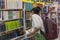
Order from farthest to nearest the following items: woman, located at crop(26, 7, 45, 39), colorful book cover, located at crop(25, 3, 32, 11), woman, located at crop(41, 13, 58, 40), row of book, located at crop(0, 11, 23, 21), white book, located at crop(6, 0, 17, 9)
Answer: woman, located at crop(41, 13, 58, 40) < colorful book cover, located at crop(25, 3, 32, 11) < woman, located at crop(26, 7, 45, 39) < white book, located at crop(6, 0, 17, 9) < row of book, located at crop(0, 11, 23, 21)

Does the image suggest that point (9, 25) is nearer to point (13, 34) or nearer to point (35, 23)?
point (13, 34)

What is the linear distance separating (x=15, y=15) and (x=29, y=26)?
62 centimetres

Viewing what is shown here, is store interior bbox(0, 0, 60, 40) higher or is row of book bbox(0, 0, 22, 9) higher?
row of book bbox(0, 0, 22, 9)

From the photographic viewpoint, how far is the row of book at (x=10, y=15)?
2526 millimetres

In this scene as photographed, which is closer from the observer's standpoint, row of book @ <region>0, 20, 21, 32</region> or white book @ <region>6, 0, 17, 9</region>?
row of book @ <region>0, 20, 21, 32</region>

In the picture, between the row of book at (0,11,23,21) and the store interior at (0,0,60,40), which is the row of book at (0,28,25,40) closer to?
the store interior at (0,0,60,40)

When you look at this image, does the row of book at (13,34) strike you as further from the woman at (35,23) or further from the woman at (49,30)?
the woman at (49,30)

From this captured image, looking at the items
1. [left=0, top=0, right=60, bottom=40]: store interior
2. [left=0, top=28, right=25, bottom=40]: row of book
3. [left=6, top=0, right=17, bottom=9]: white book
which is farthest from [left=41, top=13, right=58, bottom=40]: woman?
[left=6, top=0, right=17, bottom=9]: white book

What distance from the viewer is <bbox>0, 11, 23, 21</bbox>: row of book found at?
2.53m

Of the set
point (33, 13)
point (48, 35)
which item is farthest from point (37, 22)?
point (48, 35)

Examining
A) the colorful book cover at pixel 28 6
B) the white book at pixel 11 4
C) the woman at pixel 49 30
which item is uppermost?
the white book at pixel 11 4

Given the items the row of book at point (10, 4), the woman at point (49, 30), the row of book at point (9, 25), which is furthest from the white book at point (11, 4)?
the woman at point (49, 30)

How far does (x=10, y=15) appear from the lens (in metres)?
2.78

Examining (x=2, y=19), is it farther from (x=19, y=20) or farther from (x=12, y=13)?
(x=19, y=20)
